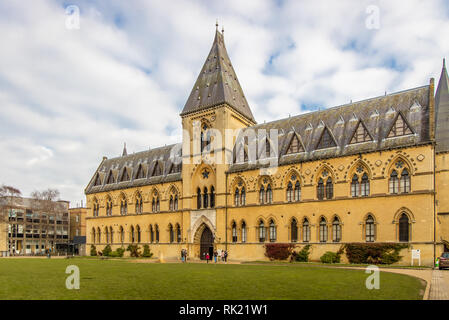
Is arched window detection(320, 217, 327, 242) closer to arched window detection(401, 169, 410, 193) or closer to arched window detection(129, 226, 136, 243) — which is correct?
arched window detection(401, 169, 410, 193)

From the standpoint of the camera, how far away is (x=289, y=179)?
38.9 meters

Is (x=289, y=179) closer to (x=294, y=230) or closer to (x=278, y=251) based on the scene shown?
(x=294, y=230)

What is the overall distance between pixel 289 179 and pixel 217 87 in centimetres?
1513

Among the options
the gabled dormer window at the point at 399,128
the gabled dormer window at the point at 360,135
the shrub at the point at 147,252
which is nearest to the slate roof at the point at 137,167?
the shrub at the point at 147,252

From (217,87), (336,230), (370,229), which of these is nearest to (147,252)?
(217,87)

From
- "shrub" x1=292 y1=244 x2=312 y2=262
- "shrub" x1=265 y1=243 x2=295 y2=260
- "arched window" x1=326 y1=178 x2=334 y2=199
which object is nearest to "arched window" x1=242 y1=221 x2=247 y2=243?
"shrub" x1=265 y1=243 x2=295 y2=260

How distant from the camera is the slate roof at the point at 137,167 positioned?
5166 cm

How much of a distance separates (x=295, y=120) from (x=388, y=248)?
56.0 ft

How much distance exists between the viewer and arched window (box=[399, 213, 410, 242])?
31.7 metres

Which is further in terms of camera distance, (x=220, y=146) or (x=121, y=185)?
(x=121, y=185)

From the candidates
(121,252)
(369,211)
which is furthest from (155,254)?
(369,211)

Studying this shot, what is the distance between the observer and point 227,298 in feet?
43.6
